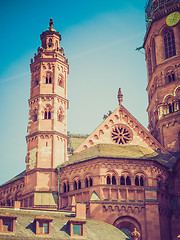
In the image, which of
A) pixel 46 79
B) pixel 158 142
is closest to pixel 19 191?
pixel 46 79

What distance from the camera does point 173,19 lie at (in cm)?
6888

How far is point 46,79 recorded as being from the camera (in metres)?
62.8

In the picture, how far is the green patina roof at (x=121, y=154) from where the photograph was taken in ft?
177

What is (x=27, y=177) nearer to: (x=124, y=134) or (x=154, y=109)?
(x=124, y=134)

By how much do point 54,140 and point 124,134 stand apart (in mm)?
9797

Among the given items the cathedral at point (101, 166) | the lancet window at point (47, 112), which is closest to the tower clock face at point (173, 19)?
the cathedral at point (101, 166)

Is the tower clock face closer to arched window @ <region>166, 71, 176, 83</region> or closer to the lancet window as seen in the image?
arched window @ <region>166, 71, 176, 83</region>

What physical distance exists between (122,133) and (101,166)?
9.26m

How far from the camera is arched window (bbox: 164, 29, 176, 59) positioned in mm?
68000

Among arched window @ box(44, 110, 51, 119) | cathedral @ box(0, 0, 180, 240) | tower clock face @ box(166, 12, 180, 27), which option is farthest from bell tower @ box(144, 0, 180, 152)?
arched window @ box(44, 110, 51, 119)

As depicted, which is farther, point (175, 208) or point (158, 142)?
point (158, 142)

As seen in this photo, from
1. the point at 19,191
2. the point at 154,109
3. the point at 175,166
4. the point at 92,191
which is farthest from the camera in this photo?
the point at 154,109

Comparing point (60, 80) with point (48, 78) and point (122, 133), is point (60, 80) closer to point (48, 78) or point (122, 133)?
point (48, 78)

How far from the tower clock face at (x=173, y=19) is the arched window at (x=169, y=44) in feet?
3.62
